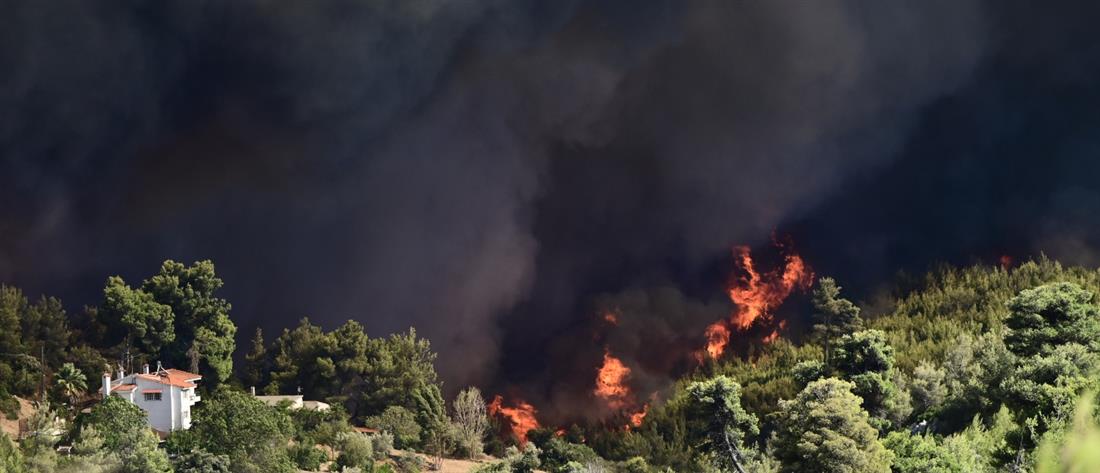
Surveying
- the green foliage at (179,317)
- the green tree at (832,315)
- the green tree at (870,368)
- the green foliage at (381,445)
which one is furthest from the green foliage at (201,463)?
the green tree at (832,315)

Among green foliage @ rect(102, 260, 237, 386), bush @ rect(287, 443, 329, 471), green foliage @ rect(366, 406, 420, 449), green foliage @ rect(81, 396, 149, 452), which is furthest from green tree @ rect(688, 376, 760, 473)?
green foliage @ rect(102, 260, 237, 386)

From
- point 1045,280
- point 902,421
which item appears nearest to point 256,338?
point 902,421

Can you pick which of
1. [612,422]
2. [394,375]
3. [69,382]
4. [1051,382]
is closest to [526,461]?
[612,422]

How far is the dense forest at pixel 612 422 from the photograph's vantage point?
132 ft

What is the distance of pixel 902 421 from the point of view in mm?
50281

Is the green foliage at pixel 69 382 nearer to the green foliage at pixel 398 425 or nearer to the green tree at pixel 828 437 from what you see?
the green foliage at pixel 398 425

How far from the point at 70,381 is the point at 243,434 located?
1378 cm

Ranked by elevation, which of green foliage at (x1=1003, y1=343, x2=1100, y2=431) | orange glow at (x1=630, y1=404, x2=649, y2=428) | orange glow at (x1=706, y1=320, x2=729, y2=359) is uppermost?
orange glow at (x1=706, y1=320, x2=729, y2=359)

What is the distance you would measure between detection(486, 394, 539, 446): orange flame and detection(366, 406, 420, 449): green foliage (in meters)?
7.26

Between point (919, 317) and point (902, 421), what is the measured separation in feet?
62.8

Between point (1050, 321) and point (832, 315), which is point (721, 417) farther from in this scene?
point (832, 315)

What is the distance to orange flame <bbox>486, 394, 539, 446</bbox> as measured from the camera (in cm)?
7369

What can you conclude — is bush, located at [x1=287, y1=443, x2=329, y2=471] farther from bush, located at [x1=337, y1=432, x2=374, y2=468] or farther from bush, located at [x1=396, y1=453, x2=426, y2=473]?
bush, located at [x1=396, y1=453, x2=426, y2=473]

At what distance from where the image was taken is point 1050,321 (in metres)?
45.6
